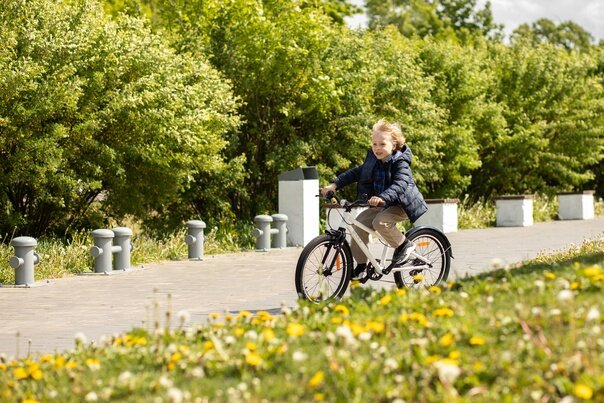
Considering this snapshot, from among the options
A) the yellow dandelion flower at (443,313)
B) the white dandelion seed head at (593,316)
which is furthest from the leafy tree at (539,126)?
the white dandelion seed head at (593,316)

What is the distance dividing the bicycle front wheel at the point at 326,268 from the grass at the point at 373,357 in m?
2.64

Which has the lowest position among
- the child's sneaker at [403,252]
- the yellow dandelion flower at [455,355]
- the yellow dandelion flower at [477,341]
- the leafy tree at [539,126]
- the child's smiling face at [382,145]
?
the yellow dandelion flower at [455,355]

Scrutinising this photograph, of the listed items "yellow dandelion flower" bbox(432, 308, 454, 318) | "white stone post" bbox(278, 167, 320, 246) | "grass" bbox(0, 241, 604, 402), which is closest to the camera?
"grass" bbox(0, 241, 604, 402)

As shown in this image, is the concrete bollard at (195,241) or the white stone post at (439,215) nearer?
the concrete bollard at (195,241)

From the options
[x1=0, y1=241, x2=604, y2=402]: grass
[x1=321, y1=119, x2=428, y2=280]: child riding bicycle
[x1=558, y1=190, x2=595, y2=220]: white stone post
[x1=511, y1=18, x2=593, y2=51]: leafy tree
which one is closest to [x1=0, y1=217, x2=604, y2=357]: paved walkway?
[x1=0, y1=241, x2=604, y2=402]: grass

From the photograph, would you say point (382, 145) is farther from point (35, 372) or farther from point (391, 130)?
point (35, 372)

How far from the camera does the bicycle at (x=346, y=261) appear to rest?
8.55 metres

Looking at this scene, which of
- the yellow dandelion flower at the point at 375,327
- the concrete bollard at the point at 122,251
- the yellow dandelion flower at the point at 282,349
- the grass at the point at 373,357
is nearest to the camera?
the grass at the point at 373,357

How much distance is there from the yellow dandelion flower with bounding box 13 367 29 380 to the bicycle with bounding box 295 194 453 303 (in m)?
3.49

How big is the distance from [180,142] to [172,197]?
68.3 inches

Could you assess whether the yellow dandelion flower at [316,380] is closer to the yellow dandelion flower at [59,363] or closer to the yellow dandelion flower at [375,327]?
the yellow dandelion flower at [375,327]

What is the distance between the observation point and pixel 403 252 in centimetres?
911

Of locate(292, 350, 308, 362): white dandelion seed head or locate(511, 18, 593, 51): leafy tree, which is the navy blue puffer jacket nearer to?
locate(292, 350, 308, 362): white dandelion seed head

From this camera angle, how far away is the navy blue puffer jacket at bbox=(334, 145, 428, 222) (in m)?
8.72
